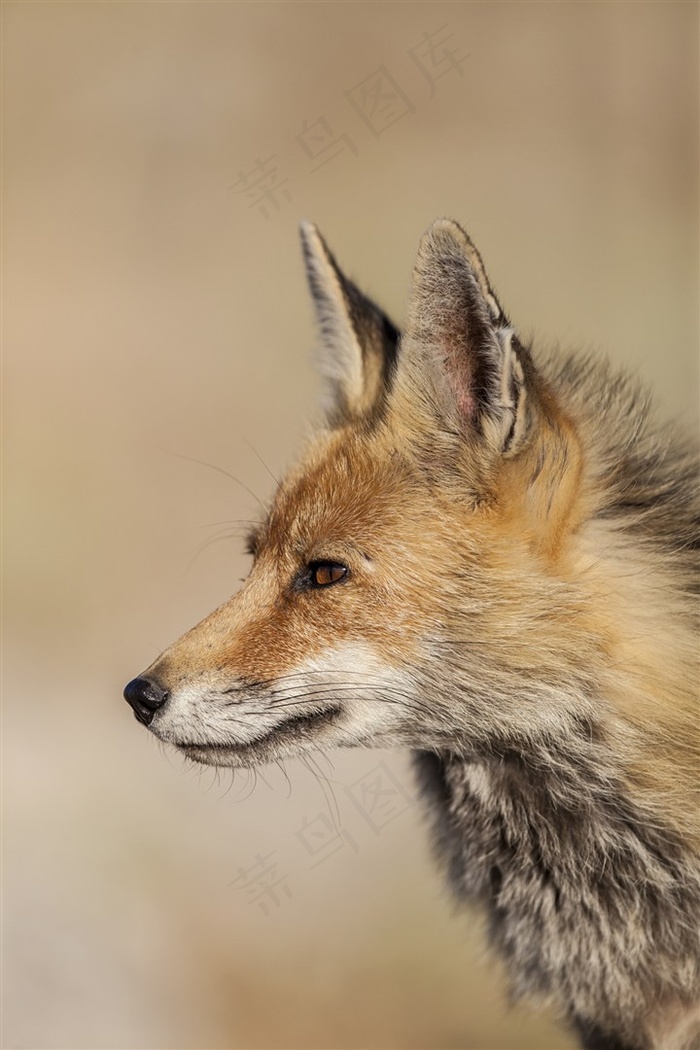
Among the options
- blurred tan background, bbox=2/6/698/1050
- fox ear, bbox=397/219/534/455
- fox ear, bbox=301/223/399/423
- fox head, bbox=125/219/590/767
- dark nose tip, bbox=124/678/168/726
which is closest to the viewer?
fox ear, bbox=397/219/534/455

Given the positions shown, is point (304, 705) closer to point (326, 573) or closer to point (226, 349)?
point (326, 573)

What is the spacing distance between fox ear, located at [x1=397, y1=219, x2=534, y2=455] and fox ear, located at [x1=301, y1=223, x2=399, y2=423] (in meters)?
0.50

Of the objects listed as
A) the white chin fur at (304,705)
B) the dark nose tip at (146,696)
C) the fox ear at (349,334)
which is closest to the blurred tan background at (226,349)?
the fox ear at (349,334)

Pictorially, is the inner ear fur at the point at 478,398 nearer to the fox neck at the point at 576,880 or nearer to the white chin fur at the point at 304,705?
the white chin fur at the point at 304,705

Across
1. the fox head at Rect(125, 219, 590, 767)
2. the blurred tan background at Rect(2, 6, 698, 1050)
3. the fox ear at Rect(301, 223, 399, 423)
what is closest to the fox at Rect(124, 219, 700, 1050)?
the fox head at Rect(125, 219, 590, 767)

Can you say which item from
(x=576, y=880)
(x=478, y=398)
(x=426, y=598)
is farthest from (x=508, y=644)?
(x=576, y=880)

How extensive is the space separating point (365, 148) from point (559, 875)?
497 centimetres

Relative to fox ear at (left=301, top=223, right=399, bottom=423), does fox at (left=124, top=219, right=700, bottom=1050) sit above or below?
below

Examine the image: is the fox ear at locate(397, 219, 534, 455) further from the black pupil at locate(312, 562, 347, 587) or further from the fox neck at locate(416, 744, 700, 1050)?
the fox neck at locate(416, 744, 700, 1050)

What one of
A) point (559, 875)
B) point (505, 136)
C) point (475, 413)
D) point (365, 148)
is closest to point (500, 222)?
point (505, 136)

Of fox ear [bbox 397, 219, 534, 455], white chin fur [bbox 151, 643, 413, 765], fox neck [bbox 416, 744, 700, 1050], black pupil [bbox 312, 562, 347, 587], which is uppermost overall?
fox ear [bbox 397, 219, 534, 455]

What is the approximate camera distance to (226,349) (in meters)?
6.79

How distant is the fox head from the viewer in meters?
2.53

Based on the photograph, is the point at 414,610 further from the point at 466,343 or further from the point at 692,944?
the point at 692,944
